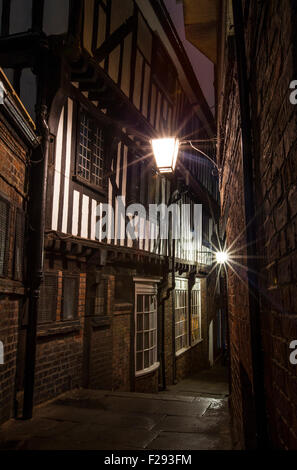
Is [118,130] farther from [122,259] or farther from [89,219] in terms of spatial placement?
[122,259]

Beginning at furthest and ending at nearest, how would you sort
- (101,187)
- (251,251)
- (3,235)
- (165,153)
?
1. (101,187)
2. (165,153)
3. (3,235)
4. (251,251)

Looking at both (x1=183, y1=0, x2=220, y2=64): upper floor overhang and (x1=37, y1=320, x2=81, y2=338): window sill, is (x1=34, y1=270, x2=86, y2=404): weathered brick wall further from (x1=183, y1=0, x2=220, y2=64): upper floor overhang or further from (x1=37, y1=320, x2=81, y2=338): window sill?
(x1=183, y1=0, x2=220, y2=64): upper floor overhang

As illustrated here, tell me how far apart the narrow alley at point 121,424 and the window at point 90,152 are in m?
4.34

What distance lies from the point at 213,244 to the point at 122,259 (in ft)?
38.9

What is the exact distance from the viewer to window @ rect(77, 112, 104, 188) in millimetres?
7598

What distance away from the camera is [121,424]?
4992 mm

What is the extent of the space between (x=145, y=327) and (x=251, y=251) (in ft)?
27.2

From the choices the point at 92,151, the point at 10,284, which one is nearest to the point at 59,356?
the point at 10,284

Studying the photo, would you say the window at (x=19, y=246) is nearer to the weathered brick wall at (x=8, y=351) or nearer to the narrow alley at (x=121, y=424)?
the weathered brick wall at (x=8, y=351)

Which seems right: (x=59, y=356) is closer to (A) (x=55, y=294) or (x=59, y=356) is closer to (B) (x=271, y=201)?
(A) (x=55, y=294)

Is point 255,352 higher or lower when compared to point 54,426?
higher

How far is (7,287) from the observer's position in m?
4.84
